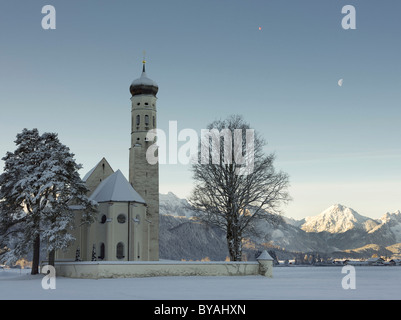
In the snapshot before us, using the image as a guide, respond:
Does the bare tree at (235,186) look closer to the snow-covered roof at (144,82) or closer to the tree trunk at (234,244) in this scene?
the tree trunk at (234,244)

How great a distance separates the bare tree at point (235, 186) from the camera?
46.3m

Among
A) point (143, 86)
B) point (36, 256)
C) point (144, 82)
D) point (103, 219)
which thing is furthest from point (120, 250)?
point (144, 82)

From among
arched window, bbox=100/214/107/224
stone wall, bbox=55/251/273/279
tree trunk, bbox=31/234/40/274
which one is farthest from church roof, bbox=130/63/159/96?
stone wall, bbox=55/251/273/279

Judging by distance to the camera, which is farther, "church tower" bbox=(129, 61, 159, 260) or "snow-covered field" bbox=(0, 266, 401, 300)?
"church tower" bbox=(129, 61, 159, 260)

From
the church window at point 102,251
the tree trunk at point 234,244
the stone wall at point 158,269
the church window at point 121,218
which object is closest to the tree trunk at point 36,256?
the stone wall at point 158,269

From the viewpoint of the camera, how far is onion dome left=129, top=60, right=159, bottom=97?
2756 inches

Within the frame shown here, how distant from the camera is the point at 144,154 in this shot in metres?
67.9

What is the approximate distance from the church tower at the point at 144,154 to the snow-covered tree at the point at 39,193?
19336mm

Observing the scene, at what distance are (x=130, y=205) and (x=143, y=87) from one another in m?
19.0

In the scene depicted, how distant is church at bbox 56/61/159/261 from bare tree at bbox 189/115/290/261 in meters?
13.2

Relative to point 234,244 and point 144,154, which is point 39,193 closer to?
point 234,244

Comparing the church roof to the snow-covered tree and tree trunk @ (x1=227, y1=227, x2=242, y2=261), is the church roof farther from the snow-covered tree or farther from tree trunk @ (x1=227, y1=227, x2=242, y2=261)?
tree trunk @ (x1=227, y1=227, x2=242, y2=261)
